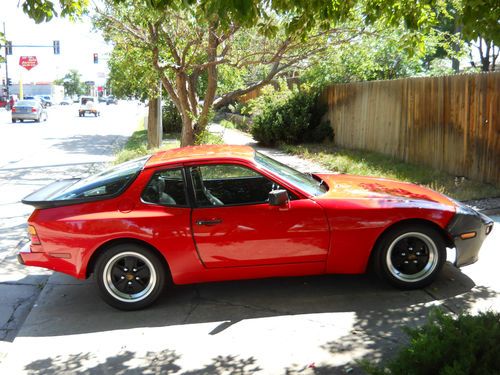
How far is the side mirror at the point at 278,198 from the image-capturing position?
188 inches

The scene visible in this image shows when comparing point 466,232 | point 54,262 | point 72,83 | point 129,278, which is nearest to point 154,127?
point 54,262

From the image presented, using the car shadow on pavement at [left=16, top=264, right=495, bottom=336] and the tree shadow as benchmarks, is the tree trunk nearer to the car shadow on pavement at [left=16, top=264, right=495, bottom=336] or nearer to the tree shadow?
the car shadow on pavement at [left=16, top=264, right=495, bottom=336]

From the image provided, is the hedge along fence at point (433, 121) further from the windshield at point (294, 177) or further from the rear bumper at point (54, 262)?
the rear bumper at point (54, 262)

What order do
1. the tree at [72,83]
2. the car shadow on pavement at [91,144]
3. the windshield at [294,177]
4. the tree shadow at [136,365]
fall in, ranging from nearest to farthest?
the tree shadow at [136,365]
the windshield at [294,177]
the car shadow on pavement at [91,144]
the tree at [72,83]

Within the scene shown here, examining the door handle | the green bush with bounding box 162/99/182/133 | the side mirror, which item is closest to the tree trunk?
the green bush with bounding box 162/99/182/133

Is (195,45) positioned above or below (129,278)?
above

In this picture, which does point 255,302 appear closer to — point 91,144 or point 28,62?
point 91,144

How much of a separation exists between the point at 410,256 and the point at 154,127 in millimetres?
15219

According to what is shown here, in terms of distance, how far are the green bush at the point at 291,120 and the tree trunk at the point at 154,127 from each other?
320 cm

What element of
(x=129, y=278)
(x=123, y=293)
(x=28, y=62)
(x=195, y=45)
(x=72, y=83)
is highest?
(x=72, y=83)

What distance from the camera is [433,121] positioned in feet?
38.5

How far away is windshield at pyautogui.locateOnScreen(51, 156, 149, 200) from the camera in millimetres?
5094

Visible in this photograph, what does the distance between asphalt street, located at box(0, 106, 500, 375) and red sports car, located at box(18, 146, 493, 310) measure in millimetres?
260

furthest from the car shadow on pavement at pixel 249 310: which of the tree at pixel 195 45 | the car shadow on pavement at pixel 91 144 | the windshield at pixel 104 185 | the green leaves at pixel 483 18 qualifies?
the car shadow on pavement at pixel 91 144
